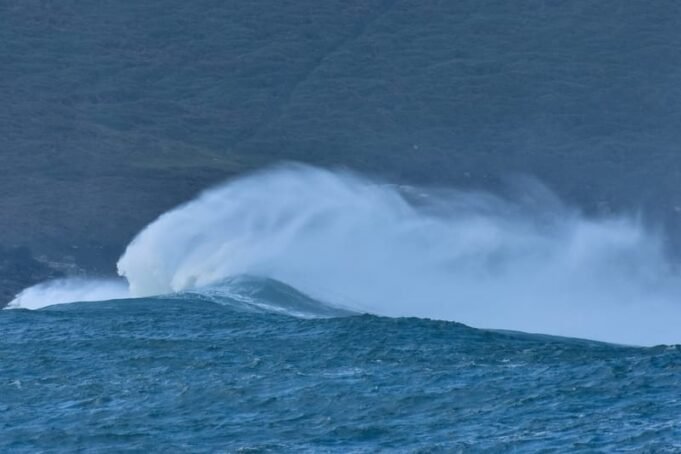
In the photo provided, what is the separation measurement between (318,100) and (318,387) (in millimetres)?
44416

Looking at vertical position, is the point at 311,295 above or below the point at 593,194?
below

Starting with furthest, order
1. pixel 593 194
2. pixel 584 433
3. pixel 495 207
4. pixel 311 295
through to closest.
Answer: pixel 593 194 < pixel 495 207 < pixel 311 295 < pixel 584 433

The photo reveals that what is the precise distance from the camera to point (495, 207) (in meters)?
60.8

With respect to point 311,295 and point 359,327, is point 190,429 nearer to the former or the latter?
point 359,327

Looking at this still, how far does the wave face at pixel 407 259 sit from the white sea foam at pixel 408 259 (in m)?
0.04

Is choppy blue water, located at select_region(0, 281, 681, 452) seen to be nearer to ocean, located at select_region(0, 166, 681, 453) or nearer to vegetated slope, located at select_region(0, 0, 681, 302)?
ocean, located at select_region(0, 166, 681, 453)

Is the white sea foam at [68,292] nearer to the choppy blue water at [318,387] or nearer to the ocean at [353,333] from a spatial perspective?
the ocean at [353,333]

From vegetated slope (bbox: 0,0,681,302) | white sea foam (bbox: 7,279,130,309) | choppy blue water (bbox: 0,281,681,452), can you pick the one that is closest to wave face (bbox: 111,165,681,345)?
white sea foam (bbox: 7,279,130,309)

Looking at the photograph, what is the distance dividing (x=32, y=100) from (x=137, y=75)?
6.36m

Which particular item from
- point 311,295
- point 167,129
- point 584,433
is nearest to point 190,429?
point 584,433

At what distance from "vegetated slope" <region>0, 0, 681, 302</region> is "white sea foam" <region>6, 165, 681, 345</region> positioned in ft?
18.7

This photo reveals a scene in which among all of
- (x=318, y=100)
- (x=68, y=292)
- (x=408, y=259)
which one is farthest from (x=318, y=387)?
(x=318, y=100)

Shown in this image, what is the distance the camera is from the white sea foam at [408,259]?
4819cm

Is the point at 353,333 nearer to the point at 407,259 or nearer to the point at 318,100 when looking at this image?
the point at 407,259
